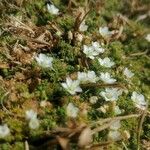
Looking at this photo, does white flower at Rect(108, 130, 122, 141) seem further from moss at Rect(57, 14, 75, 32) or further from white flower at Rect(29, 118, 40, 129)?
moss at Rect(57, 14, 75, 32)

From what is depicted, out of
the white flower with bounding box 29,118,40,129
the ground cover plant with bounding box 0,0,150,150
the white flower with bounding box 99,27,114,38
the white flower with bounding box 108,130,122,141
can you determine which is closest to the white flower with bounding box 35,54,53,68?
the ground cover plant with bounding box 0,0,150,150

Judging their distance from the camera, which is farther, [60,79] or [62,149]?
[60,79]

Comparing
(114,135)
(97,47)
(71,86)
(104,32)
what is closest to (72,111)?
(71,86)

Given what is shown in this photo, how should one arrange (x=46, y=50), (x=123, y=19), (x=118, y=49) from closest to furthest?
1. (x=46, y=50)
2. (x=118, y=49)
3. (x=123, y=19)

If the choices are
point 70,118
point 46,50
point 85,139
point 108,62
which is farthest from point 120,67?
point 85,139


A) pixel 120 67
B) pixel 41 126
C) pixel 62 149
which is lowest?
pixel 62 149

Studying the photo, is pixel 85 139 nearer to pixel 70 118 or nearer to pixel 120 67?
pixel 70 118
